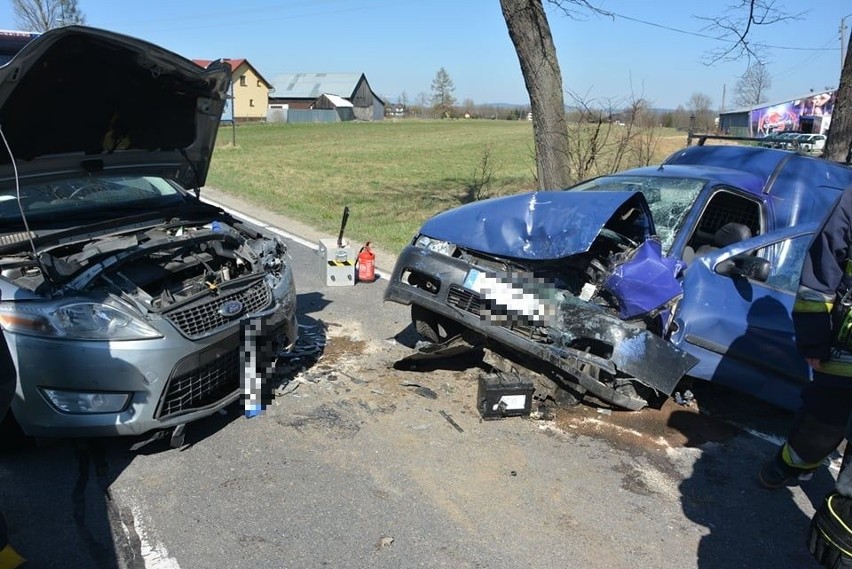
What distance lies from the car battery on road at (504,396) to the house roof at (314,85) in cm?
8846

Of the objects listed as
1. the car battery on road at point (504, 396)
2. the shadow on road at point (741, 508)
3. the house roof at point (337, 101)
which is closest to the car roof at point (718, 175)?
the shadow on road at point (741, 508)

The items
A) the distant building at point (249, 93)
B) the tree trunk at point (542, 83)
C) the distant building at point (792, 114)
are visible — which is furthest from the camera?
the distant building at point (249, 93)

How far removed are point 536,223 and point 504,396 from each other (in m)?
1.19

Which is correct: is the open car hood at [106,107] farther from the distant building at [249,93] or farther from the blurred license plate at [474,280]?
the distant building at [249,93]

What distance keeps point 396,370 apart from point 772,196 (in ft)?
11.5

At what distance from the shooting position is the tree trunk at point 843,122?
9391mm

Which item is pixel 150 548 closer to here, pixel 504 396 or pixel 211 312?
pixel 211 312

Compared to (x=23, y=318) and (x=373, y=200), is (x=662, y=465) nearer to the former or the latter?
(x=23, y=318)

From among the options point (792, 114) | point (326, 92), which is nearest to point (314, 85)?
point (326, 92)

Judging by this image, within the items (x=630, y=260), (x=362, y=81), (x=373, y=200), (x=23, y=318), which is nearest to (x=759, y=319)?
(x=630, y=260)

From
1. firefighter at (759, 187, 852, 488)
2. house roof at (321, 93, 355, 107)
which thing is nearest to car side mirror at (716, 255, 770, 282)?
firefighter at (759, 187, 852, 488)

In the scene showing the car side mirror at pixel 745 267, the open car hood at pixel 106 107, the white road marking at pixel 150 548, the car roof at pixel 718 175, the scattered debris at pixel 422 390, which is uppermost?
the open car hood at pixel 106 107

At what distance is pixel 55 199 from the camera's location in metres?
4.27

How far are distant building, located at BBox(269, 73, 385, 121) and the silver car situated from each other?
270 ft
